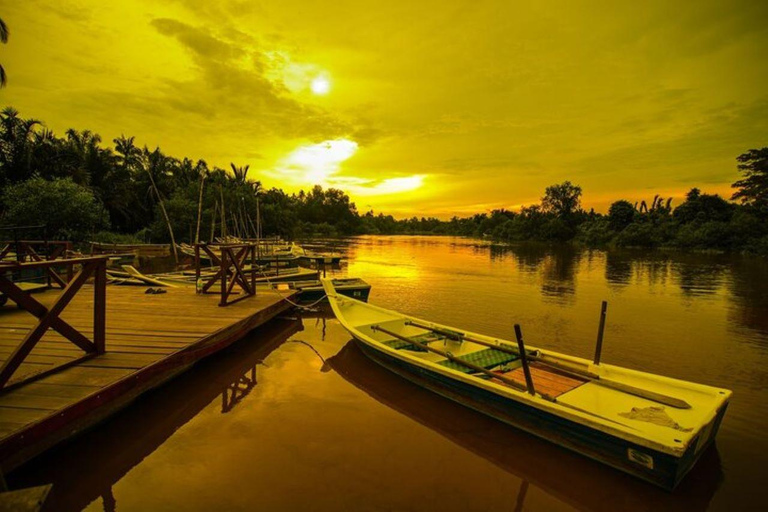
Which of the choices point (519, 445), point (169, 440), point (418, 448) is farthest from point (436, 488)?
point (169, 440)

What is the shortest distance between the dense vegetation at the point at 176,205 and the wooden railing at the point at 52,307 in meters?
14.5

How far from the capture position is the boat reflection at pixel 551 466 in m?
4.31

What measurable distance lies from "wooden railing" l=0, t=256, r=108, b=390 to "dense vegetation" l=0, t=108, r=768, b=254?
14.5 m

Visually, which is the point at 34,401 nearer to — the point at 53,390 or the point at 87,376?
the point at 53,390

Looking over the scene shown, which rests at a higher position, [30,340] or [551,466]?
[30,340]

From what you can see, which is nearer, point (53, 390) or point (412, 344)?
point (53, 390)

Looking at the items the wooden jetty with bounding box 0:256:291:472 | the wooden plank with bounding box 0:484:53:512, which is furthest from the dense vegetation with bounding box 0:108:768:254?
the wooden plank with bounding box 0:484:53:512

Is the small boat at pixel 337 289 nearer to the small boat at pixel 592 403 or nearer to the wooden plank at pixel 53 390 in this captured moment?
the small boat at pixel 592 403

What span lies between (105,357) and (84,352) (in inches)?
15.2

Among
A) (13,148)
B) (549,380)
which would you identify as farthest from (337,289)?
(13,148)

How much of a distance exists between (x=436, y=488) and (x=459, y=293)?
15677mm

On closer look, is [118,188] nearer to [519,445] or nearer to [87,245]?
[87,245]

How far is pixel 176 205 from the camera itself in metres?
34.8

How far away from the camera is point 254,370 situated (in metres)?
8.20
